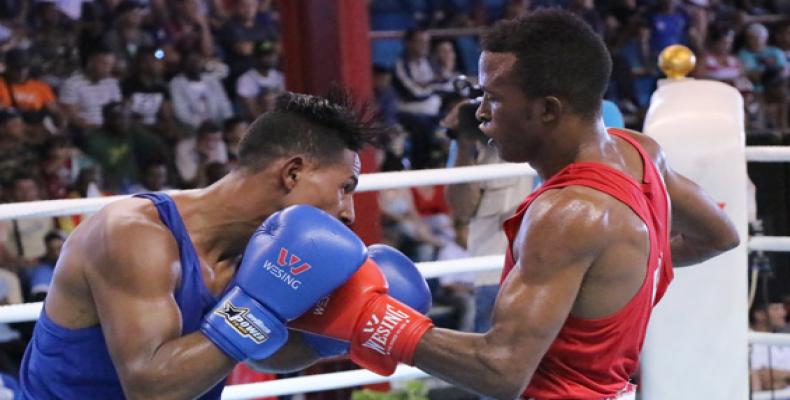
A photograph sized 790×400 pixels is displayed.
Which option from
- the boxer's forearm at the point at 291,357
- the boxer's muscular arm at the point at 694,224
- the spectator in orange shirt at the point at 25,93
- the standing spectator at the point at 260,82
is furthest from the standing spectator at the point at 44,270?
the boxer's muscular arm at the point at 694,224

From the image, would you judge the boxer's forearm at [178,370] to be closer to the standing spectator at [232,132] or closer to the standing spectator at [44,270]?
the standing spectator at [44,270]

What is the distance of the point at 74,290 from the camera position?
77.3 inches

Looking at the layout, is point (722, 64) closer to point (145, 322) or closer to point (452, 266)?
point (452, 266)

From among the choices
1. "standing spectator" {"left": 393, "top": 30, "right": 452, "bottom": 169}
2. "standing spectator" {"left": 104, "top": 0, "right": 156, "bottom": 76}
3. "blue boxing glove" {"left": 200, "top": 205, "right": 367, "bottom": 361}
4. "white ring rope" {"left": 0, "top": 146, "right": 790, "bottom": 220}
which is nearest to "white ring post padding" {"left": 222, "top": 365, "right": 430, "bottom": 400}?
"white ring rope" {"left": 0, "top": 146, "right": 790, "bottom": 220}

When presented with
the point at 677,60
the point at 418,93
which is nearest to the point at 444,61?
the point at 418,93

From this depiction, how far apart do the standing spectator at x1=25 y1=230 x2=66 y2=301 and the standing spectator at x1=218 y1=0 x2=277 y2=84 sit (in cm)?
172

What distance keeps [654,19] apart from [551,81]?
6.26 m

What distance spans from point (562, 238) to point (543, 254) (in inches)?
1.5

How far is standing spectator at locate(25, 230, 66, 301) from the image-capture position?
4.48 m

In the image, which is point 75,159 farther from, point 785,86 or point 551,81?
point 785,86

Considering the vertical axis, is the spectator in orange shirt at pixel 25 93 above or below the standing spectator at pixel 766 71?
above

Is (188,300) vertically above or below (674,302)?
above

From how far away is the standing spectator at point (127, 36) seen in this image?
5.77 meters

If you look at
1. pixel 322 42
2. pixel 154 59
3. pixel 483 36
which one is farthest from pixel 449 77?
pixel 483 36
